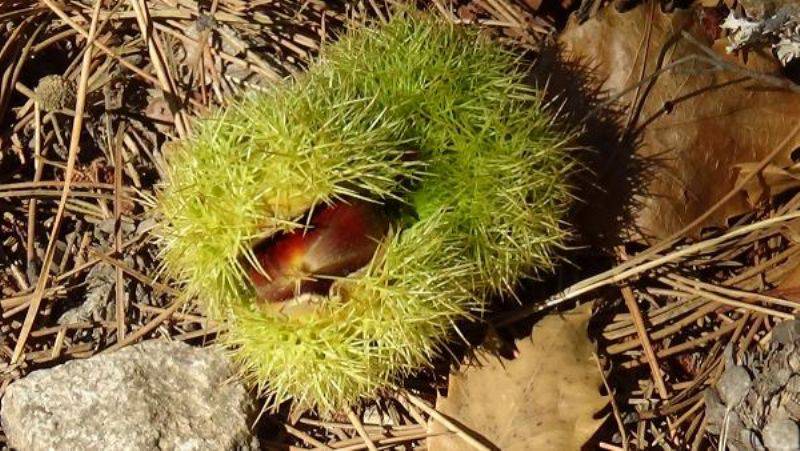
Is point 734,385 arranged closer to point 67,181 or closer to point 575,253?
point 575,253

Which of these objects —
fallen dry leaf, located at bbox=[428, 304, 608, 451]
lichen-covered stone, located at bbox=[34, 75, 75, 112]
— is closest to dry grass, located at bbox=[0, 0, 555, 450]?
lichen-covered stone, located at bbox=[34, 75, 75, 112]

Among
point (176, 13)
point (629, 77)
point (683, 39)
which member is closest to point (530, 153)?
point (629, 77)

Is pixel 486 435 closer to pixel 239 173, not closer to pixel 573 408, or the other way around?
pixel 573 408

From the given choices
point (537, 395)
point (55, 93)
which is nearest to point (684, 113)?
point (537, 395)

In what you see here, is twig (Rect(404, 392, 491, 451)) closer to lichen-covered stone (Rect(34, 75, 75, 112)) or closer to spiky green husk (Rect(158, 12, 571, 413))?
spiky green husk (Rect(158, 12, 571, 413))

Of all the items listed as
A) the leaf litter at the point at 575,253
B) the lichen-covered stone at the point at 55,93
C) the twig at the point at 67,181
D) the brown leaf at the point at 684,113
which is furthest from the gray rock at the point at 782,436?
the lichen-covered stone at the point at 55,93

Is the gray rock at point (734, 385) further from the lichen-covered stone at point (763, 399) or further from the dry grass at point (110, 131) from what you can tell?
the dry grass at point (110, 131)
